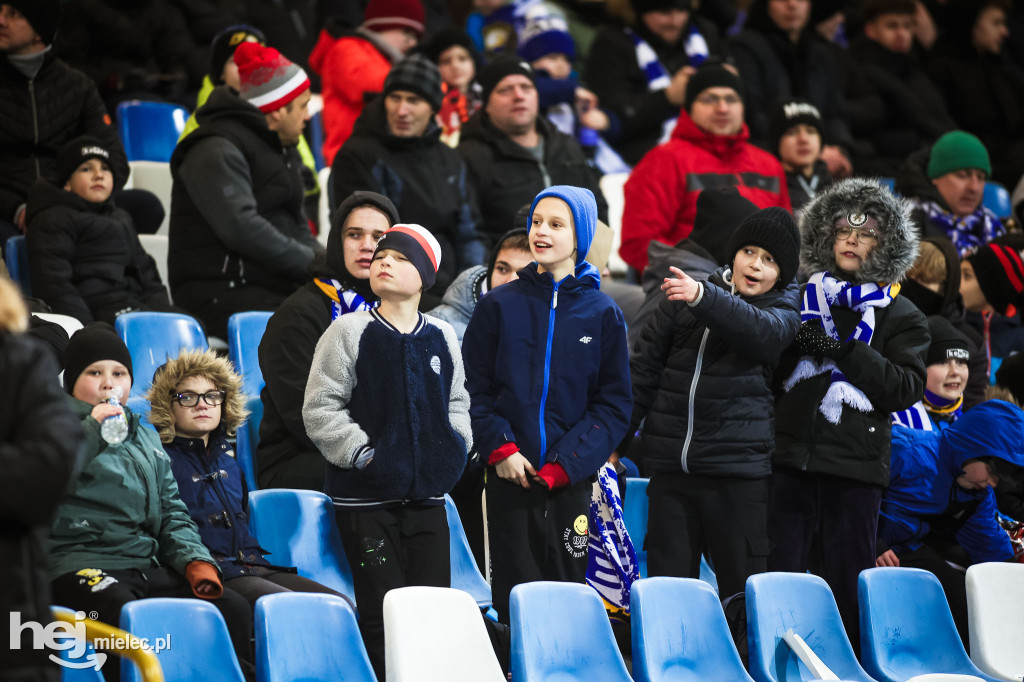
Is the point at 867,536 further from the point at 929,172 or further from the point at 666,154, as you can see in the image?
the point at 929,172

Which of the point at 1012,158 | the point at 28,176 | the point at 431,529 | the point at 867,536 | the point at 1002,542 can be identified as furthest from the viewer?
the point at 1012,158

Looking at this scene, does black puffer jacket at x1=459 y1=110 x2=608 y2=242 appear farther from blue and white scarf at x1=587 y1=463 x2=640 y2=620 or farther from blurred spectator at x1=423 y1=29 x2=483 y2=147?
blue and white scarf at x1=587 y1=463 x2=640 y2=620

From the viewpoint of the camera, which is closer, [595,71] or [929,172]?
[929,172]

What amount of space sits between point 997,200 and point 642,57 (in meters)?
2.64

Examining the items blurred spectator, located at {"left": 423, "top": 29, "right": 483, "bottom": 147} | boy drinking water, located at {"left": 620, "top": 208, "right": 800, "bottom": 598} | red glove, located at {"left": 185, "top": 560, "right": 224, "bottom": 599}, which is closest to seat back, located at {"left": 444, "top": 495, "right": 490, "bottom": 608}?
boy drinking water, located at {"left": 620, "top": 208, "right": 800, "bottom": 598}

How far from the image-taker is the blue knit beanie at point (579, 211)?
3.82m

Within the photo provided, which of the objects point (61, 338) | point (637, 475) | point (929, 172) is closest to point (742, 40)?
point (929, 172)

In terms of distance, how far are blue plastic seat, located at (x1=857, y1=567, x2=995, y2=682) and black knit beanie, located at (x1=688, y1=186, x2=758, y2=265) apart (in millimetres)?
1434

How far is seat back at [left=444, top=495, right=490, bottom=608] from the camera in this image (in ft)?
13.2

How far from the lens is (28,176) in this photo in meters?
5.50

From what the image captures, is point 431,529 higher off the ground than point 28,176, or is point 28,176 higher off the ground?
point 28,176

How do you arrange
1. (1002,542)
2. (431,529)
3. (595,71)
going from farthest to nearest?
(595,71) → (1002,542) → (431,529)

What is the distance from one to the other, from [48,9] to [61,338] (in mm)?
2248

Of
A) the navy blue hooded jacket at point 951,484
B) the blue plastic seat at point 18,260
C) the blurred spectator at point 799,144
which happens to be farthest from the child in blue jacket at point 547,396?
the blurred spectator at point 799,144
